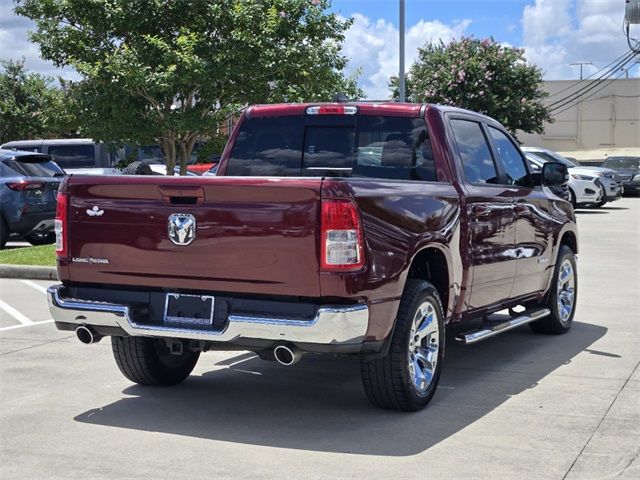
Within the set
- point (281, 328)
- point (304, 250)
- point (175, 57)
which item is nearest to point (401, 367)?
point (281, 328)

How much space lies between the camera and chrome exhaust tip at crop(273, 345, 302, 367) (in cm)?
571

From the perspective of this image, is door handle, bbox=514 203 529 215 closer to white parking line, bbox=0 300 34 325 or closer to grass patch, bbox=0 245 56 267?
white parking line, bbox=0 300 34 325

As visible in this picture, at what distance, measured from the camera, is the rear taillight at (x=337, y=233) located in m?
5.57

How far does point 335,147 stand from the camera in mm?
7473

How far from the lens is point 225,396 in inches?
272

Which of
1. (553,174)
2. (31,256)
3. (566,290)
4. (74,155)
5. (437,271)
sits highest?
(74,155)

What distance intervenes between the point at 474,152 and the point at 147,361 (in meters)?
2.97

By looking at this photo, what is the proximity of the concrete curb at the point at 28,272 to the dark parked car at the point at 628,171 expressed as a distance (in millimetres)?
28783

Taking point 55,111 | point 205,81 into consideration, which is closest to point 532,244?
point 205,81

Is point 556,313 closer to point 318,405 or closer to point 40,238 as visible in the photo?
point 318,405

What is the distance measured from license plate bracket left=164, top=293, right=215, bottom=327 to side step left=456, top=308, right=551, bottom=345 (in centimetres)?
197

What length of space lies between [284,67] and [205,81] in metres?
1.47

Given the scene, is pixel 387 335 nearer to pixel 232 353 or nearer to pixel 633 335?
pixel 232 353

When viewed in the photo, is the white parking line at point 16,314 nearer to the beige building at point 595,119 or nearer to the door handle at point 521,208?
the door handle at point 521,208
